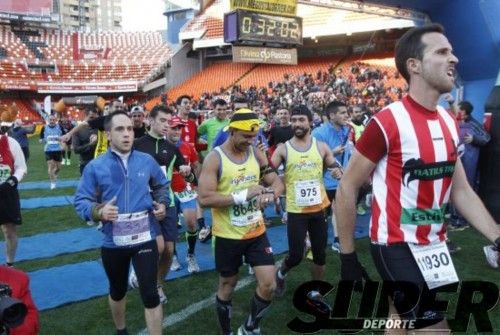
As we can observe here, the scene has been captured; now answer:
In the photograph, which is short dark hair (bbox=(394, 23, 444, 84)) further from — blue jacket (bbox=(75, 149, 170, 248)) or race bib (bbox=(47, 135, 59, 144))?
race bib (bbox=(47, 135, 59, 144))

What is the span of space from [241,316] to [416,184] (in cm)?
286

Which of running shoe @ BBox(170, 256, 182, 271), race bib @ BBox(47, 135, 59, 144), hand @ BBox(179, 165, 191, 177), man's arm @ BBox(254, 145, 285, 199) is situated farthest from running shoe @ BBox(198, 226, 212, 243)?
race bib @ BBox(47, 135, 59, 144)

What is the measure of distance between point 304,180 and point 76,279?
3.10 meters

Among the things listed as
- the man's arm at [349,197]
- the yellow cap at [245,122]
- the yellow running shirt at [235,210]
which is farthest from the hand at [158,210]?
the man's arm at [349,197]

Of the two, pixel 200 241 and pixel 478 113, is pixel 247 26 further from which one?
pixel 200 241

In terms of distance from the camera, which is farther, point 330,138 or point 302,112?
point 330,138

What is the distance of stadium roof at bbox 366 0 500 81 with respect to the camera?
9195mm

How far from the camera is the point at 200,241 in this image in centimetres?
761

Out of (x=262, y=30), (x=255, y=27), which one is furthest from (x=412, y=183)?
(x=262, y=30)

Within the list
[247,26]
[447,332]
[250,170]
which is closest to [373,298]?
[447,332]

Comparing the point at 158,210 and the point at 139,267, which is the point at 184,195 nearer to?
the point at 158,210

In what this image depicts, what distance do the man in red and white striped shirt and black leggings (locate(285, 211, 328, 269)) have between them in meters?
2.33

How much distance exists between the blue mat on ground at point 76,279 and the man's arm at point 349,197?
3794 mm

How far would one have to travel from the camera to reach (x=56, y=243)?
7.75 m
